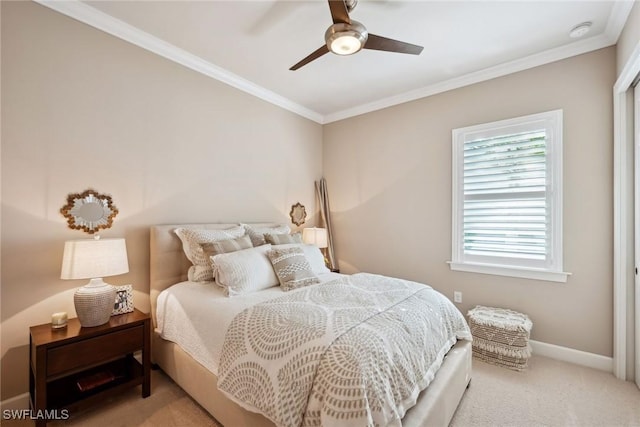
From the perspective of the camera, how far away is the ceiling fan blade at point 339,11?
5.31 feet

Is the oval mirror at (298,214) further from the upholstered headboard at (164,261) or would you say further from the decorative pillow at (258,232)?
the upholstered headboard at (164,261)

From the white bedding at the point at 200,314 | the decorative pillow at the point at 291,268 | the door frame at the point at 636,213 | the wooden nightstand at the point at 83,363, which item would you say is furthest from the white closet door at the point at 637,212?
the wooden nightstand at the point at 83,363

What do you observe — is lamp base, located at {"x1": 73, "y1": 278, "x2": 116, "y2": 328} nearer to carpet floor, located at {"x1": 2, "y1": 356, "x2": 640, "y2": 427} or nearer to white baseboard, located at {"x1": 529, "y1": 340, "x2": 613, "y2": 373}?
carpet floor, located at {"x1": 2, "y1": 356, "x2": 640, "y2": 427}

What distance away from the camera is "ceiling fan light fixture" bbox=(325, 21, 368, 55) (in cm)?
179

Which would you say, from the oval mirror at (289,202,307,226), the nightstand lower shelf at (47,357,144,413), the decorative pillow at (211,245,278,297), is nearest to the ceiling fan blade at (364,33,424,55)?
the decorative pillow at (211,245,278,297)

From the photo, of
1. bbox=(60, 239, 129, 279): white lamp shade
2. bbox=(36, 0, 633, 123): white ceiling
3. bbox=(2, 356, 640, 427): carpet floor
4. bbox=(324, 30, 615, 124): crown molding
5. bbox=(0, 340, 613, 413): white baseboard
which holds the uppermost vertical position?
bbox=(36, 0, 633, 123): white ceiling

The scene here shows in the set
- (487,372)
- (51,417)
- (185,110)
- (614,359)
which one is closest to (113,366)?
(51,417)

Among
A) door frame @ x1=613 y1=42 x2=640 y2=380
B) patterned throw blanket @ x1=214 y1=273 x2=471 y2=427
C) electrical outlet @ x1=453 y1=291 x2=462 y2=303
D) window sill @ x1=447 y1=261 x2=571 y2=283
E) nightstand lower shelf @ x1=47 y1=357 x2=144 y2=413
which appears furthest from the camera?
electrical outlet @ x1=453 y1=291 x2=462 y2=303

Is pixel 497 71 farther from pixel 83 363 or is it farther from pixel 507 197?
pixel 83 363

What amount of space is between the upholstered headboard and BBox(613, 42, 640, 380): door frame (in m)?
3.69

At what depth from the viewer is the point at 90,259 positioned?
1.90 meters

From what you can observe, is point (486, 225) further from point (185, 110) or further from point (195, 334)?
point (185, 110)

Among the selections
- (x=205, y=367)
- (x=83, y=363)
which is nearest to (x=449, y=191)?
(x=205, y=367)

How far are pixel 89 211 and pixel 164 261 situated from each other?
67 cm
